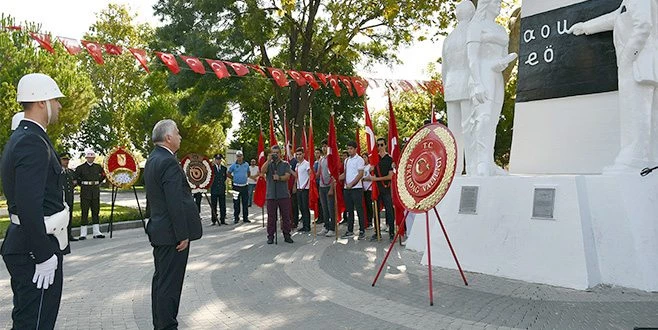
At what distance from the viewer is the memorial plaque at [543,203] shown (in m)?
7.28

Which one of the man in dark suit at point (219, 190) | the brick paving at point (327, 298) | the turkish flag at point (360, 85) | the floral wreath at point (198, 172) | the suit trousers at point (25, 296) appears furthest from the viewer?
the turkish flag at point (360, 85)

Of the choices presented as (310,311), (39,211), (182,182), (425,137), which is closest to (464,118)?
(425,137)

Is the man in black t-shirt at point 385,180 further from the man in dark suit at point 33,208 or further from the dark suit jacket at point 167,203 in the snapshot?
the man in dark suit at point 33,208

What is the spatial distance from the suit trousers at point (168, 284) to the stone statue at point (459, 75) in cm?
557

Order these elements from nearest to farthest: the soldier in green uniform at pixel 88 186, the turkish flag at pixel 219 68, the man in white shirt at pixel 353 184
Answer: the man in white shirt at pixel 353 184 < the soldier in green uniform at pixel 88 186 < the turkish flag at pixel 219 68

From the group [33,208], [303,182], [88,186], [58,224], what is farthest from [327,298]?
[88,186]

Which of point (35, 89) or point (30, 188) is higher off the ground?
point (35, 89)

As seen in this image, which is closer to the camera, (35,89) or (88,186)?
(35,89)

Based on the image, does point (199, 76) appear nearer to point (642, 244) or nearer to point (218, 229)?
point (218, 229)

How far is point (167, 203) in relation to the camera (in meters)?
4.69

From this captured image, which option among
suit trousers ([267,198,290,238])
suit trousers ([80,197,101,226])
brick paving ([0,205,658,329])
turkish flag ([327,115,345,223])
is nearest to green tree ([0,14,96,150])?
suit trousers ([80,197,101,226])

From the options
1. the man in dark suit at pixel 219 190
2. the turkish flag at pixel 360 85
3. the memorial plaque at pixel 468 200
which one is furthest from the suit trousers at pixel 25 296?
the turkish flag at pixel 360 85

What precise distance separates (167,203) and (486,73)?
5.79m

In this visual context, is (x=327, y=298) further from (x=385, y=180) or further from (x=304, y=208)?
(x=304, y=208)
